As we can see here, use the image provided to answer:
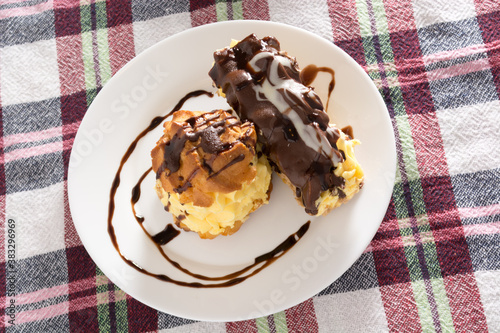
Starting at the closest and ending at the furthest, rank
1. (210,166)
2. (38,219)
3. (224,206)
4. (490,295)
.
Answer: (210,166) → (224,206) → (490,295) → (38,219)

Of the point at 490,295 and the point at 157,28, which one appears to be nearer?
the point at 490,295

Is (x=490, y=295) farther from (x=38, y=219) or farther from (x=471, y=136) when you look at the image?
(x=38, y=219)

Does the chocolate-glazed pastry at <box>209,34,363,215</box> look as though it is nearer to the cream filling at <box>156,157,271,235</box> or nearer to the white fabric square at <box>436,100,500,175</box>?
the cream filling at <box>156,157,271,235</box>

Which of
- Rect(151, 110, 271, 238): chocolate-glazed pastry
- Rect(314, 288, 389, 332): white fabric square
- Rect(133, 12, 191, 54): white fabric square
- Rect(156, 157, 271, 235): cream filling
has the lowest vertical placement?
Rect(314, 288, 389, 332): white fabric square

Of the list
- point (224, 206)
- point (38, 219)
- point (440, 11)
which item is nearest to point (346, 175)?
point (224, 206)

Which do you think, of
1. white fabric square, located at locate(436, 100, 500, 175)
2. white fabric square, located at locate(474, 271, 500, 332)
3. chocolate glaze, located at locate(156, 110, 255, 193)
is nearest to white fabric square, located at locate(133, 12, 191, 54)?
chocolate glaze, located at locate(156, 110, 255, 193)

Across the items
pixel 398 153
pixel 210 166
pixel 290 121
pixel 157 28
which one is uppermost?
pixel 157 28

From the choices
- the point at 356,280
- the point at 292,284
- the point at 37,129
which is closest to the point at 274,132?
the point at 292,284
